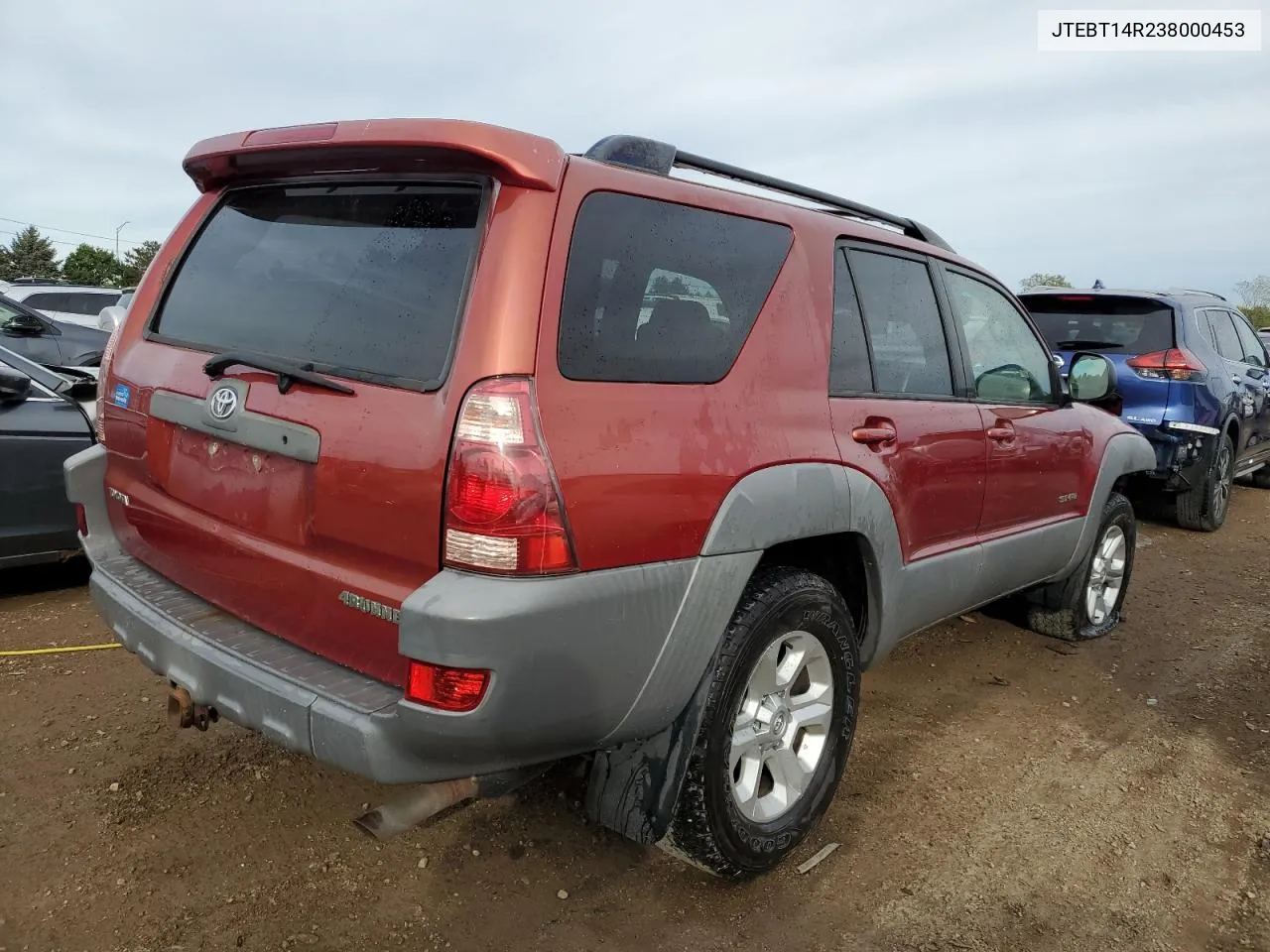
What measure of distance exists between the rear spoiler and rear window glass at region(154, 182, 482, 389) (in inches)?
2.4

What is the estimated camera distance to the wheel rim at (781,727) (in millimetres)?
2492

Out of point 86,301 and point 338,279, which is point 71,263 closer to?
point 86,301

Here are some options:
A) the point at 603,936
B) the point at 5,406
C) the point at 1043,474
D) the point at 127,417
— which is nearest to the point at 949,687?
the point at 1043,474

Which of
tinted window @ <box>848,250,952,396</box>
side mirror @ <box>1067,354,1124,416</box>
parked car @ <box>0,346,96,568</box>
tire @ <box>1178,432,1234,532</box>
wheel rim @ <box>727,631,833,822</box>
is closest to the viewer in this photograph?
wheel rim @ <box>727,631,833,822</box>

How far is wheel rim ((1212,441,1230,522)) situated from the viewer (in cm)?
712

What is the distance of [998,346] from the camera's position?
3.67m

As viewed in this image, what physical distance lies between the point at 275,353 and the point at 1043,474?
2.93m

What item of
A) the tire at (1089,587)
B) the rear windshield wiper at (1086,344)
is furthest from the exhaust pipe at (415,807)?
the rear windshield wiper at (1086,344)

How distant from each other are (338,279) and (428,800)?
1220 mm

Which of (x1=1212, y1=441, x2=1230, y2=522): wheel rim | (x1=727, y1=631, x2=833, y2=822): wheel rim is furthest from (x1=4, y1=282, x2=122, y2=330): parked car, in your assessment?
(x1=1212, y1=441, x2=1230, y2=522): wheel rim

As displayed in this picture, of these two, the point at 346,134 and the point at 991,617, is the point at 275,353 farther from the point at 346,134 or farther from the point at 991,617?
the point at 991,617

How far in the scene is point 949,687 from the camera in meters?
4.07

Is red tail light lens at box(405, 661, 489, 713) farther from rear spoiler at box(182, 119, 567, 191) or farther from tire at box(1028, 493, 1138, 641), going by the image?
tire at box(1028, 493, 1138, 641)

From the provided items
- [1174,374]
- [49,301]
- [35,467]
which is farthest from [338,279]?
[49,301]
